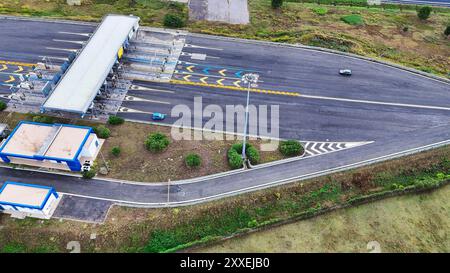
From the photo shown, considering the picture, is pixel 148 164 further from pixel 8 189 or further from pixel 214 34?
pixel 214 34

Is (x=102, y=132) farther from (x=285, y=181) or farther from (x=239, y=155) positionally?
(x=285, y=181)

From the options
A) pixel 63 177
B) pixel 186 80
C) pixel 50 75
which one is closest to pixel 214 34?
pixel 186 80

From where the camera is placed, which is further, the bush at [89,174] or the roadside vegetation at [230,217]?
the bush at [89,174]

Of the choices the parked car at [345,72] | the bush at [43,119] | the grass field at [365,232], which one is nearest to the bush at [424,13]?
the parked car at [345,72]

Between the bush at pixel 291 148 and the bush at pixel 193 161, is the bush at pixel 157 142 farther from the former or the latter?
the bush at pixel 291 148

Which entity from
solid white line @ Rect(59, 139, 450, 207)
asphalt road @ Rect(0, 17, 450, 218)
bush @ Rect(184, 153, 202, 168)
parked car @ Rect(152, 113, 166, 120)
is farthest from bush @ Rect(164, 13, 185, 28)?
solid white line @ Rect(59, 139, 450, 207)

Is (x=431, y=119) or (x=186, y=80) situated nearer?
(x=431, y=119)
